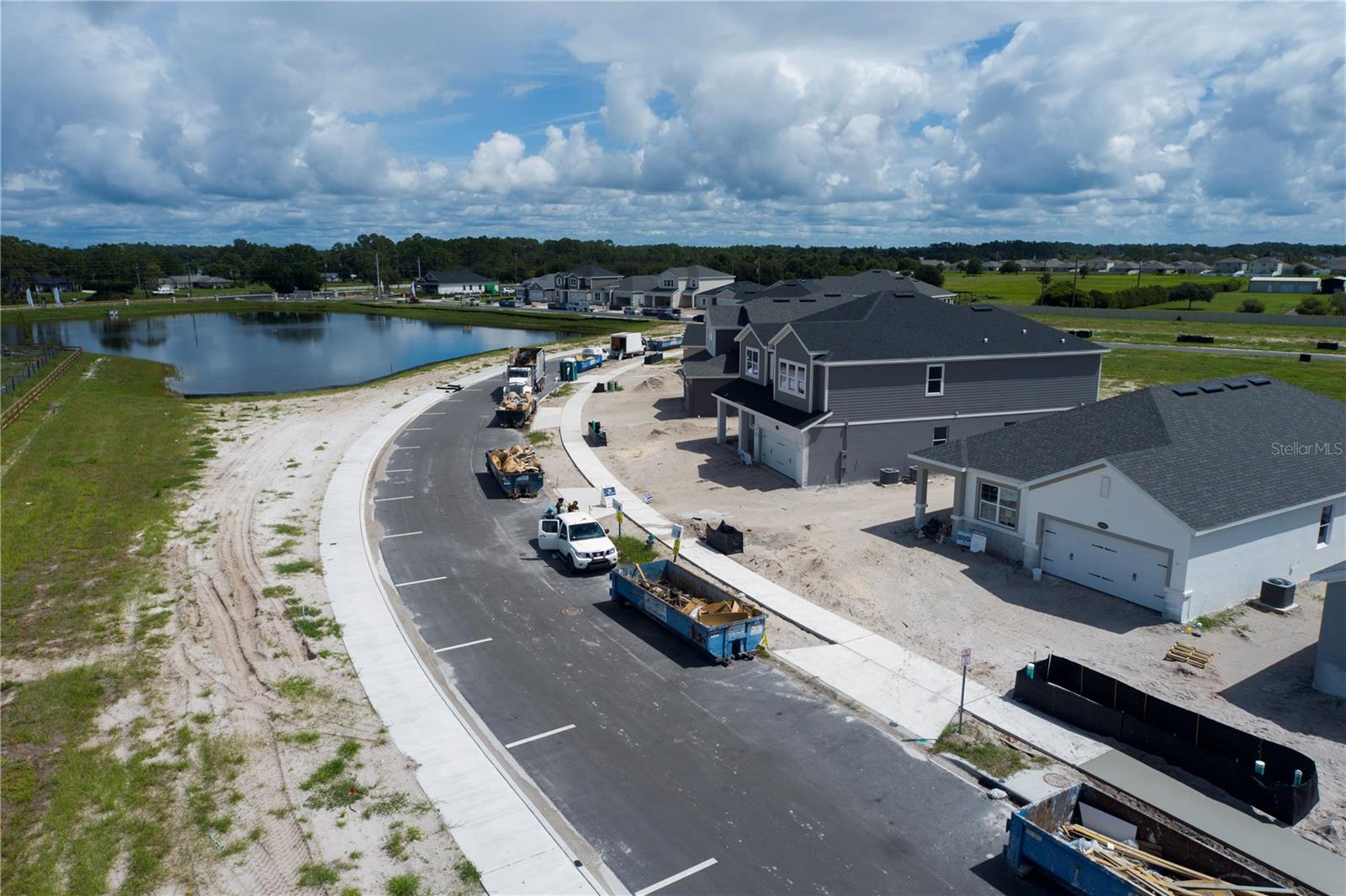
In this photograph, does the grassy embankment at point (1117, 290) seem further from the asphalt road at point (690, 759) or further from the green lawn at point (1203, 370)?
the asphalt road at point (690, 759)

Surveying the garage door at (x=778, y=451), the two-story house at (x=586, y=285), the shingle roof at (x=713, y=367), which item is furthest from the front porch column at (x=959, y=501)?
the two-story house at (x=586, y=285)

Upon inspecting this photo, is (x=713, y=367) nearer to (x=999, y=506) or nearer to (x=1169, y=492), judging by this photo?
(x=999, y=506)

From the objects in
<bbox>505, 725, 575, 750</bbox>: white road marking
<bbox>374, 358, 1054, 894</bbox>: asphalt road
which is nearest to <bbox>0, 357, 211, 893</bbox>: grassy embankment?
<bbox>505, 725, 575, 750</bbox>: white road marking

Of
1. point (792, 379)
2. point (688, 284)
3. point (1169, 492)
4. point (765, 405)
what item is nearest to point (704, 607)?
point (1169, 492)

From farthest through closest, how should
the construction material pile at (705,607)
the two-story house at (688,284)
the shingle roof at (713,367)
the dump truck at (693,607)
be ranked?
the two-story house at (688,284), the shingle roof at (713,367), the construction material pile at (705,607), the dump truck at (693,607)

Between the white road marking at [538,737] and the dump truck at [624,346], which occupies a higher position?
the dump truck at [624,346]

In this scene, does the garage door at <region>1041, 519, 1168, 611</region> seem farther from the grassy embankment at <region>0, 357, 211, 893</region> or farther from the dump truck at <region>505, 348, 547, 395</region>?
the dump truck at <region>505, 348, 547, 395</region>
